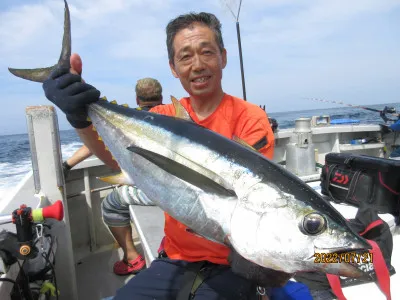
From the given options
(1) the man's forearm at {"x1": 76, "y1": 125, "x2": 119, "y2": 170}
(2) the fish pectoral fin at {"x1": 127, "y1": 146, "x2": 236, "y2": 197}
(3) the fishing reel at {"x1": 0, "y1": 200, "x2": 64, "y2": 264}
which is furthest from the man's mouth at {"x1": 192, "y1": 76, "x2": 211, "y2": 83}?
(3) the fishing reel at {"x1": 0, "y1": 200, "x2": 64, "y2": 264}

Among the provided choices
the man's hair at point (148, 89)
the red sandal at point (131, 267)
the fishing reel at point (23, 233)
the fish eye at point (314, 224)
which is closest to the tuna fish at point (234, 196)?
the fish eye at point (314, 224)

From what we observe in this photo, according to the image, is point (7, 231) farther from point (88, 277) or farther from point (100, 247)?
point (100, 247)

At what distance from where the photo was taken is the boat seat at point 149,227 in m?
2.65

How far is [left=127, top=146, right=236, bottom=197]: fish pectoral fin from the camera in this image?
1364mm

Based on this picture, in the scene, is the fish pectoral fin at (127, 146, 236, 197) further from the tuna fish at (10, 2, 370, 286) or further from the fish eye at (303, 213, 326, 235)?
Answer: the fish eye at (303, 213, 326, 235)

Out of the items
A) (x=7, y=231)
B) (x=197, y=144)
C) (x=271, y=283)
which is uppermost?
(x=197, y=144)

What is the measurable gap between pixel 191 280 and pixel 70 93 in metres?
1.47

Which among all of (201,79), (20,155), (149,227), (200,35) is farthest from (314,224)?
(20,155)

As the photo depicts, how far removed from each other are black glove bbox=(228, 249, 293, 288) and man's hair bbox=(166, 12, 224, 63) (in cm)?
144

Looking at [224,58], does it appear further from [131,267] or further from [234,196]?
[131,267]

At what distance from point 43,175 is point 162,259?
1.80 meters

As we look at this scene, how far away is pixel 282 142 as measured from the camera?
6602 millimetres

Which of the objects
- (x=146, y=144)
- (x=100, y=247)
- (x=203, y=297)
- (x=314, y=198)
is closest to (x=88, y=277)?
(x=100, y=247)

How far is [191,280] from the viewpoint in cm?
180
